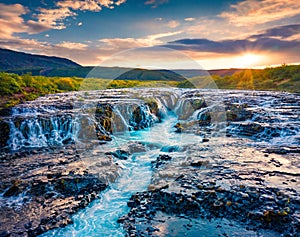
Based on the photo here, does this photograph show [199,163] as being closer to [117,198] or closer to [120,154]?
[117,198]

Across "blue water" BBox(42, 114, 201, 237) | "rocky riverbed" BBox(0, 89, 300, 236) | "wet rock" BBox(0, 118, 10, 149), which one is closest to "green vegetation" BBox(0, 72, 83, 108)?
"wet rock" BBox(0, 118, 10, 149)

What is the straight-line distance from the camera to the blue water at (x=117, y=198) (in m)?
7.82

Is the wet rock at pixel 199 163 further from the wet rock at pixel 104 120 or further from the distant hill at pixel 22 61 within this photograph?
the distant hill at pixel 22 61

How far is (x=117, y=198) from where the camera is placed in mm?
9734

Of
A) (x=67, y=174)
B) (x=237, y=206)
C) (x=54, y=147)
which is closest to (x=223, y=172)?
(x=237, y=206)

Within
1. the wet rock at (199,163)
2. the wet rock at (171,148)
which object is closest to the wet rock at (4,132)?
→ the wet rock at (171,148)

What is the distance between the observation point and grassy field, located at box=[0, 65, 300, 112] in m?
28.5

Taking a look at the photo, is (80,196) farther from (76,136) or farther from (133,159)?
(76,136)

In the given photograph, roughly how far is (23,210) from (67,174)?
257 centimetres

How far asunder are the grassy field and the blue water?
1470 cm

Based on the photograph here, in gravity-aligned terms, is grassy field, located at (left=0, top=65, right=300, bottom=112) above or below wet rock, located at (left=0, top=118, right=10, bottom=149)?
above

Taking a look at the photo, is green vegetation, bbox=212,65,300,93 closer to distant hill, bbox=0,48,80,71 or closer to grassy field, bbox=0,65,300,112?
grassy field, bbox=0,65,300,112

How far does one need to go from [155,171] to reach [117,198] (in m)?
2.64

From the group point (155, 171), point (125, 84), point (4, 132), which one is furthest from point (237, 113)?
point (125, 84)
